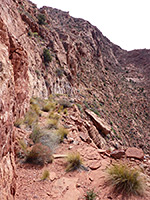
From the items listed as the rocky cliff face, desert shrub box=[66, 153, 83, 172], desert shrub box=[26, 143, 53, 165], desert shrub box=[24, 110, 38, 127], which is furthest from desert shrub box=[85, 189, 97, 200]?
desert shrub box=[24, 110, 38, 127]

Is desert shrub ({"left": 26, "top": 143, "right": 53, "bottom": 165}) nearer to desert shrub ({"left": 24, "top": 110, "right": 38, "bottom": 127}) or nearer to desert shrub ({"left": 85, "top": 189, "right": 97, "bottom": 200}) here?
desert shrub ({"left": 85, "top": 189, "right": 97, "bottom": 200})

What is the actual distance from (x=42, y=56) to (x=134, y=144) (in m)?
18.4

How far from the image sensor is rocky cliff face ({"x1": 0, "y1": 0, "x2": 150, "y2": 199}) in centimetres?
269

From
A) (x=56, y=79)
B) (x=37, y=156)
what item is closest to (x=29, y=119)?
(x=37, y=156)

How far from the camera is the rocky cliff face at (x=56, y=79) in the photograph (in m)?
2.69

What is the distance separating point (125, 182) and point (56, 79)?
14.5 meters

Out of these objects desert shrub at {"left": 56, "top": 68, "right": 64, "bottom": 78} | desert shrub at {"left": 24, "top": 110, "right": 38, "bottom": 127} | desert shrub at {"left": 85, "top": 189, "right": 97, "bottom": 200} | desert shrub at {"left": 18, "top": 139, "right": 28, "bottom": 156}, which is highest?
desert shrub at {"left": 56, "top": 68, "right": 64, "bottom": 78}

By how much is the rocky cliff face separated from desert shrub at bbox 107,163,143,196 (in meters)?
2.19

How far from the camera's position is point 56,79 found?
15961 millimetres

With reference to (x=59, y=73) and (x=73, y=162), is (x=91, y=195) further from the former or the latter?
(x=59, y=73)

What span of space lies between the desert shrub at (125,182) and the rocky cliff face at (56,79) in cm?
219

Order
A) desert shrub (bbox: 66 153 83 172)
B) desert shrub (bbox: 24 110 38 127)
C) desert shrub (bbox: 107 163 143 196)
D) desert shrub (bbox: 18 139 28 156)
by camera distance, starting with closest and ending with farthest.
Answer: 1. desert shrub (bbox: 107 163 143 196)
2. desert shrub (bbox: 66 153 83 172)
3. desert shrub (bbox: 18 139 28 156)
4. desert shrub (bbox: 24 110 38 127)

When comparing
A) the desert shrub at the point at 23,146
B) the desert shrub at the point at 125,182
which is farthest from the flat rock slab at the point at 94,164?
the desert shrub at the point at 23,146

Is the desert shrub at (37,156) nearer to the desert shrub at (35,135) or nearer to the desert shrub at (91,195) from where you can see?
the desert shrub at (35,135)
